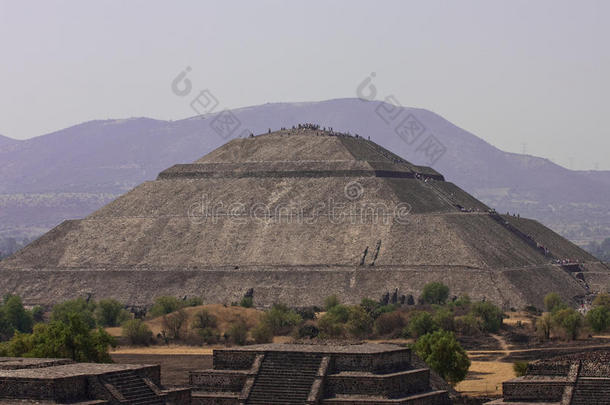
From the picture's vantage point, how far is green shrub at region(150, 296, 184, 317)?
4469 inches

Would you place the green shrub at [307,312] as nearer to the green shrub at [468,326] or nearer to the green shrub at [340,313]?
the green shrub at [340,313]

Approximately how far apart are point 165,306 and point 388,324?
881 inches

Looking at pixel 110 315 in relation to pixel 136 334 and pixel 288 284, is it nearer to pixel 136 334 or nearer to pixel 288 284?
pixel 136 334

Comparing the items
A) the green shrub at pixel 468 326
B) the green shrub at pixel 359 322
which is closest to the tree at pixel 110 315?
the green shrub at pixel 359 322

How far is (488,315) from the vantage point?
104m

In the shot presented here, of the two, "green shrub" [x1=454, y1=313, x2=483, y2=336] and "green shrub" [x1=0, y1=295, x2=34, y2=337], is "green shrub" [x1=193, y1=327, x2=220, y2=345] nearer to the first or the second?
"green shrub" [x1=0, y1=295, x2=34, y2=337]

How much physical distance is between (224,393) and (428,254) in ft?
248

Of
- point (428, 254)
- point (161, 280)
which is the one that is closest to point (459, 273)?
point (428, 254)

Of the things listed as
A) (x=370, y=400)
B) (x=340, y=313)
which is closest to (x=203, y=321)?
(x=340, y=313)

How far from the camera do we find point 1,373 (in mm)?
48281

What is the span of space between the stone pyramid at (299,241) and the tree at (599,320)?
53.7 ft

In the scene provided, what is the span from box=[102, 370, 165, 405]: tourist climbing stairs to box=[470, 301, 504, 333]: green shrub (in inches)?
2196

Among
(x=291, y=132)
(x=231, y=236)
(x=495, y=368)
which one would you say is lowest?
(x=495, y=368)

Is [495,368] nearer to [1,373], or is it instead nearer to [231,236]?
[1,373]
